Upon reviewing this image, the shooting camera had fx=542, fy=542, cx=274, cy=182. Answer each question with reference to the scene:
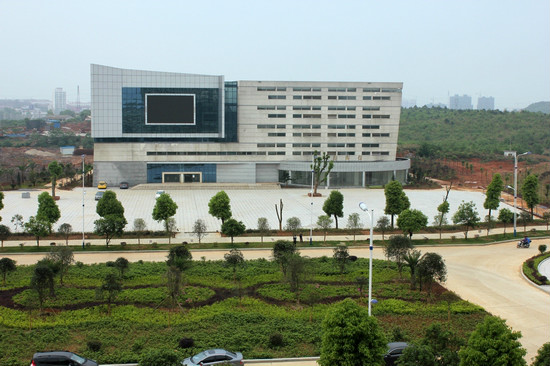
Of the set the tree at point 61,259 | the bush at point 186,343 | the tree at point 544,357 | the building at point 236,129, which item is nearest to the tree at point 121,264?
the tree at point 61,259

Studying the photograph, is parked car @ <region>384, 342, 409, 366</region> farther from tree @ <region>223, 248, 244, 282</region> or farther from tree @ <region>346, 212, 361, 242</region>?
tree @ <region>346, 212, 361, 242</region>

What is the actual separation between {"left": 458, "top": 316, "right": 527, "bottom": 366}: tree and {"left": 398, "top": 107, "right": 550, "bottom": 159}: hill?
57264 mm

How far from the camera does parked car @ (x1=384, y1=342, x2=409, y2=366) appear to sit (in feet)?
41.3

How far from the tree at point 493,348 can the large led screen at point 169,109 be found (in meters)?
→ 37.6

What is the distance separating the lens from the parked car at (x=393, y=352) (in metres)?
12.6

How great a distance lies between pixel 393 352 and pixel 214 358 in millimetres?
4175

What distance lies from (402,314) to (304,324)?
3170 millimetres

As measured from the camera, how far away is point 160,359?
10.9 meters

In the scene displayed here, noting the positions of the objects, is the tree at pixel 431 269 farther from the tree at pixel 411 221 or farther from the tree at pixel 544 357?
the tree at pixel 544 357

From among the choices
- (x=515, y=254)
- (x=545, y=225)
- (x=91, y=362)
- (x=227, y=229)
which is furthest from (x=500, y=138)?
(x=91, y=362)

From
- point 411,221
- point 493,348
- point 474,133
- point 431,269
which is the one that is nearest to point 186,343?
point 493,348

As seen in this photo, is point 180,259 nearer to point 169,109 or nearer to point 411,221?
point 411,221

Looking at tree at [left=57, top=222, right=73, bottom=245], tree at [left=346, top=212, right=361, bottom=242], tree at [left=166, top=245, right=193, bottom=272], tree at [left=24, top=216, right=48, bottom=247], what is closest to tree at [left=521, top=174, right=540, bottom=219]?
tree at [left=346, top=212, right=361, bottom=242]

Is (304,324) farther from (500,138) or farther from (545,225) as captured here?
(500,138)
